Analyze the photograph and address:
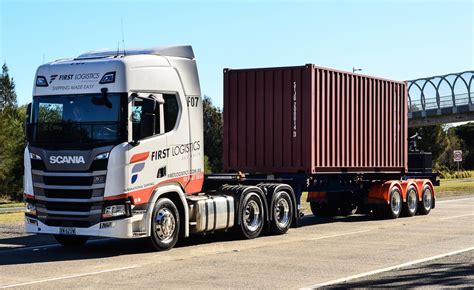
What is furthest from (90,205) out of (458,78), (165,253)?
(458,78)

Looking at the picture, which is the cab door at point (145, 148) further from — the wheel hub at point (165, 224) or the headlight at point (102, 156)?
the wheel hub at point (165, 224)

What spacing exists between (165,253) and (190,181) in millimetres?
1786

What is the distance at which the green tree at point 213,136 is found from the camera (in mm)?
56281

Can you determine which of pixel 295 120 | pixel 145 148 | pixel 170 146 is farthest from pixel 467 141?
pixel 145 148

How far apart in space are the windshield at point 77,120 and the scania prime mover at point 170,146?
2 centimetres

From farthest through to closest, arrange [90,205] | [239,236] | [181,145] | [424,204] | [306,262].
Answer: [424,204] → [239,236] → [181,145] → [90,205] → [306,262]

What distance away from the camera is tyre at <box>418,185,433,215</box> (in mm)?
22594

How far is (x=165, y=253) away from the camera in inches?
514

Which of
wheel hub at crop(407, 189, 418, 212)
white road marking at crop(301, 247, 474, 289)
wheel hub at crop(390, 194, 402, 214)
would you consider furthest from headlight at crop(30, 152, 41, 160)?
wheel hub at crop(407, 189, 418, 212)

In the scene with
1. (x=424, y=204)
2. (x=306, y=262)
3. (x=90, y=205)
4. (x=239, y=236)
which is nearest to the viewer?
(x=306, y=262)

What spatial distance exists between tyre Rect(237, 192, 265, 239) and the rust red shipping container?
83.2 inches

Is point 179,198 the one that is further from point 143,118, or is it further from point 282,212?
point 282,212

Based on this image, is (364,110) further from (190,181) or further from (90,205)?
(90,205)

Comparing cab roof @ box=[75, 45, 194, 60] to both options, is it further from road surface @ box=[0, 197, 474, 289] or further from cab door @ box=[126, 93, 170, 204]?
road surface @ box=[0, 197, 474, 289]
